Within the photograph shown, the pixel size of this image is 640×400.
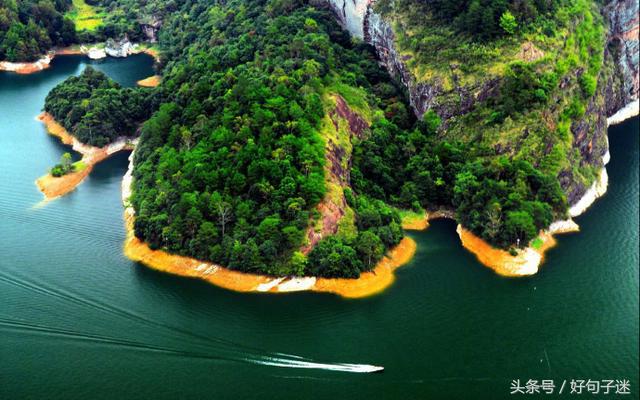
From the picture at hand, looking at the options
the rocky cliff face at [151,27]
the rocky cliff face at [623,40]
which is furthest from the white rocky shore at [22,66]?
the rocky cliff face at [623,40]

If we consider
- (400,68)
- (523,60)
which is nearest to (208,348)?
(400,68)

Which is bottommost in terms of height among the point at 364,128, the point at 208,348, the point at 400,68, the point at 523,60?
the point at 208,348

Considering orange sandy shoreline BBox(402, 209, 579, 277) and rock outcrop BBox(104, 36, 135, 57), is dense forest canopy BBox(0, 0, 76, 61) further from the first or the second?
orange sandy shoreline BBox(402, 209, 579, 277)

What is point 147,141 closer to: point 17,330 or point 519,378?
point 17,330

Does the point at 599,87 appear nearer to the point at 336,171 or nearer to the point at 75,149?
the point at 336,171

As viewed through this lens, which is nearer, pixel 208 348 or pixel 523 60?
pixel 208 348

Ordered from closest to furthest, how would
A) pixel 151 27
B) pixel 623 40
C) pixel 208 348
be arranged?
pixel 208 348 < pixel 623 40 < pixel 151 27

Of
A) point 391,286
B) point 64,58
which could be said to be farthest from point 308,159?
point 64,58
